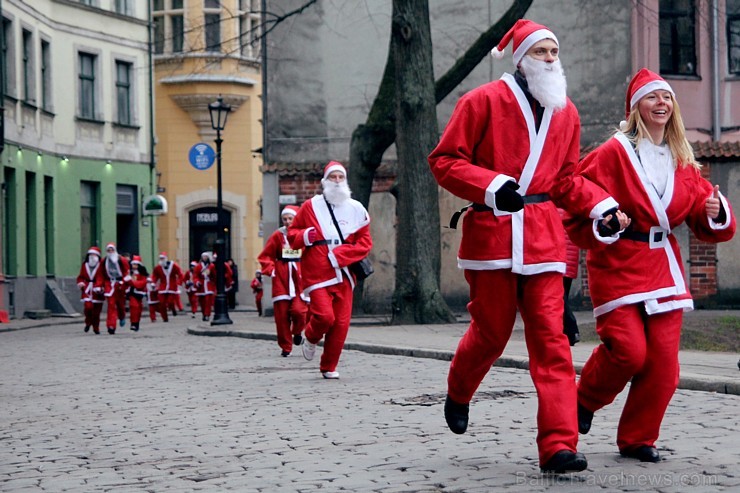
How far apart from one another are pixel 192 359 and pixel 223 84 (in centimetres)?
3713

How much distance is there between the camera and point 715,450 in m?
7.31

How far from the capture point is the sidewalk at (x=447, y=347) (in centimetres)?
1097

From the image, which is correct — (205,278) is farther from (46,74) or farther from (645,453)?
(645,453)

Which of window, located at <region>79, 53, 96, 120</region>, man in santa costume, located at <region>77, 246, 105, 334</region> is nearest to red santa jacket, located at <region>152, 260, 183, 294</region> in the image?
window, located at <region>79, 53, 96, 120</region>

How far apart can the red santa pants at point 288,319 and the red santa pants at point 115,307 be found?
9445mm

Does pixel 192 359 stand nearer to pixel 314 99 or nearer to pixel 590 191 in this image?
pixel 590 191

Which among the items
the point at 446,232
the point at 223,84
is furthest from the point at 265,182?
the point at 223,84

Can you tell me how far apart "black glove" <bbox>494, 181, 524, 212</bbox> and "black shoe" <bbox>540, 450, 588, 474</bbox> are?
45.4 inches

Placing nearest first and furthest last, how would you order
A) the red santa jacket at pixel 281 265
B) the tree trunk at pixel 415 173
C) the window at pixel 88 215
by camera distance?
1. the red santa jacket at pixel 281 265
2. the tree trunk at pixel 415 173
3. the window at pixel 88 215

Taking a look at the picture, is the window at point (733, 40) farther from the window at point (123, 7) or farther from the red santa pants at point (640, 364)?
the red santa pants at point (640, 364)

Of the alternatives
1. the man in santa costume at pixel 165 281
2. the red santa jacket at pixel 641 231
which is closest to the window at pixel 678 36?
the man in santa costume at pixel 165 281

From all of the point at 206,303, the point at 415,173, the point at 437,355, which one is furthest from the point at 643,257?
the point at 206,303

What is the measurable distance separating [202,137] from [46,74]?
43.6ft

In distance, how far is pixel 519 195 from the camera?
6707mm
